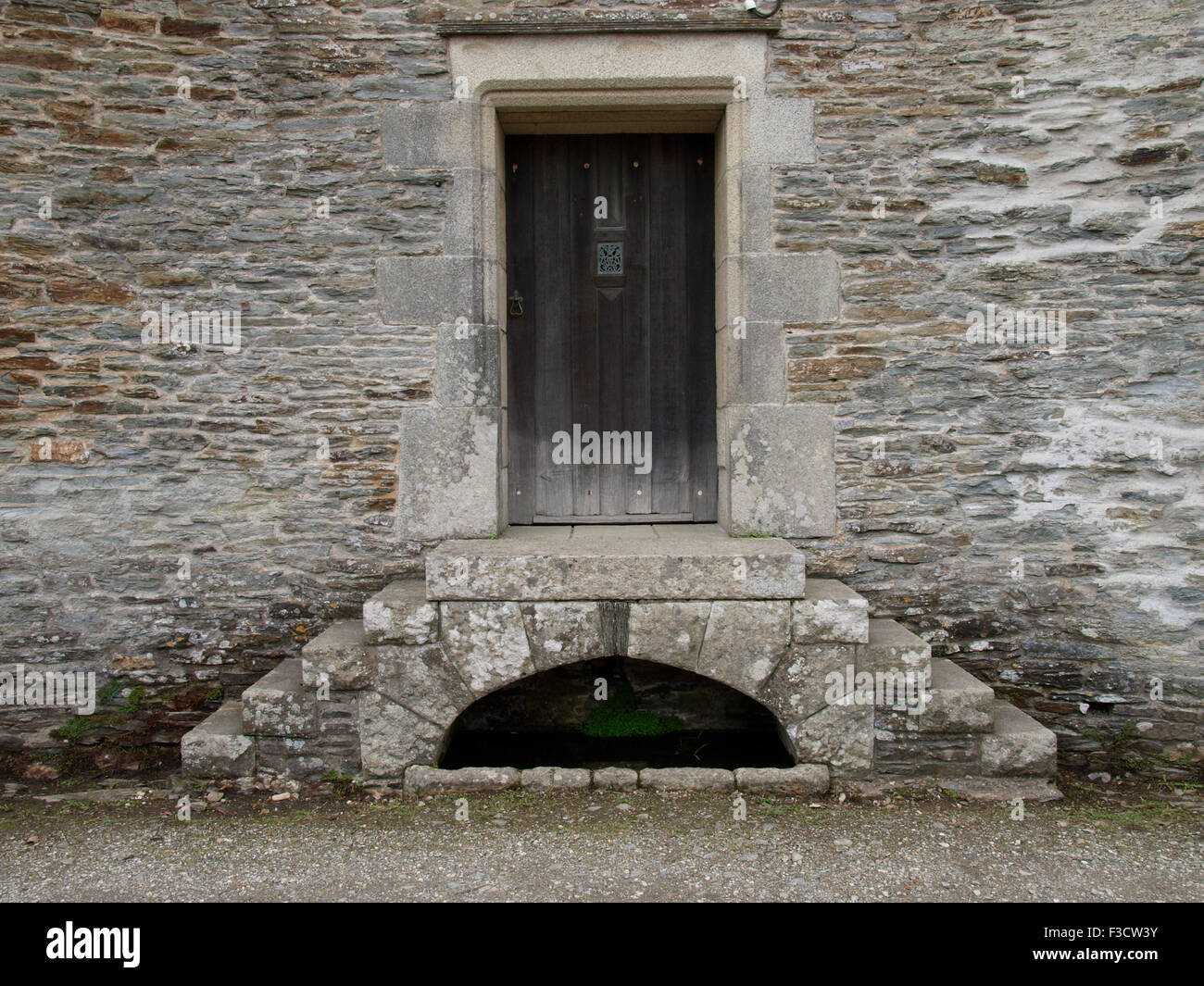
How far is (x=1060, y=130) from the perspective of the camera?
3768 millimetres

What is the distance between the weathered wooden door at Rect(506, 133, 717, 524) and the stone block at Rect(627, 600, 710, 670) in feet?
3.37

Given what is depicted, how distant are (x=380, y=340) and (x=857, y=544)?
98.2 inches

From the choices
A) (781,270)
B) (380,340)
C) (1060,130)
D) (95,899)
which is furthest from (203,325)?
(1060,130)

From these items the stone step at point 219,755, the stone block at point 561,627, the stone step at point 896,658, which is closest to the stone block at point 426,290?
the stone block at point 561,627

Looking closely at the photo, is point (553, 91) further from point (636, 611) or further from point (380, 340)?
point (636, 611)

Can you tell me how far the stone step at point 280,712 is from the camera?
344 cm

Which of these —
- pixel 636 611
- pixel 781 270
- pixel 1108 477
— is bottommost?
pixel 636 611

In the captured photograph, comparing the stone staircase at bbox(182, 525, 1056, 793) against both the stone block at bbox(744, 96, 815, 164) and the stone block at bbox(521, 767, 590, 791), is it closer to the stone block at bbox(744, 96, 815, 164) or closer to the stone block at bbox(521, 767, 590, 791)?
the stone block at bbox(521, 767, 590, 791)

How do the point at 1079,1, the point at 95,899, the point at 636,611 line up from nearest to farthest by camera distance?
the point at 95,899
the point at 636,611
the point at 1079,1

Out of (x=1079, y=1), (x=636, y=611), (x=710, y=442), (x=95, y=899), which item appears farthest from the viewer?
(x=710, y=442)

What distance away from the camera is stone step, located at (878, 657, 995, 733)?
3383mm

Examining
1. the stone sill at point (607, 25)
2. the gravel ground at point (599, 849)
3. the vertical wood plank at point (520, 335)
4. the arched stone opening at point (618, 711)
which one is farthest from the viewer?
the vertical wood plank at point (520, 335)

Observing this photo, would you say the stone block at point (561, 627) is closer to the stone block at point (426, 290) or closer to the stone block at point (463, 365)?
the stone block at point (463, 365)

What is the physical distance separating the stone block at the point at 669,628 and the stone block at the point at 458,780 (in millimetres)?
757
